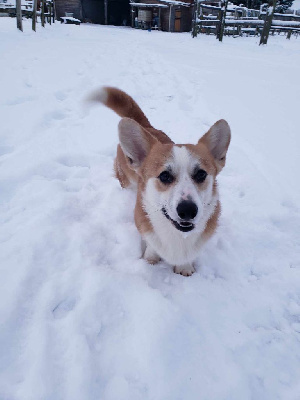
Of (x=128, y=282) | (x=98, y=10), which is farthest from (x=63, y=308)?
(x=98, y=10)

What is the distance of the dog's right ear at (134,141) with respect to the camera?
5.13 feet

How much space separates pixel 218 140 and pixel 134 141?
520 mm

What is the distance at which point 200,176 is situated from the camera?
4.83 ft

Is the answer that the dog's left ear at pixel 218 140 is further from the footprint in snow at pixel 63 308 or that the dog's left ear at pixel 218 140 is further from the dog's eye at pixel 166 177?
the footprint in snow at pixel 63 308

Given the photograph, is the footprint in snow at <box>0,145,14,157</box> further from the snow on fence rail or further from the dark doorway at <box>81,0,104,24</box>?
the dark doorway at <box>81,0,104,24</box>

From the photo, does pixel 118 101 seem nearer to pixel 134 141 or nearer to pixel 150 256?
pixel 134 141

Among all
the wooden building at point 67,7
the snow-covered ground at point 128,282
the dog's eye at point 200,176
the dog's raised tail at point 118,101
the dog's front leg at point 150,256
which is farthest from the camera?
the wooden building at point 67,7

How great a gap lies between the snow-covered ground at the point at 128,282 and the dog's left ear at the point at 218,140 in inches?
22.2

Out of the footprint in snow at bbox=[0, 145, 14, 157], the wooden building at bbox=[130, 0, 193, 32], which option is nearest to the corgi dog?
the footprint in snow at bbox=[0, 145, 14, 157]

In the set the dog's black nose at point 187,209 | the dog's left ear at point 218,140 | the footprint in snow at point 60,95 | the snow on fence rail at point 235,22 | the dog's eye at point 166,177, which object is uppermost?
the snow on fence rail at point 235,22

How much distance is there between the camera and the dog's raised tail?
2.13 metres

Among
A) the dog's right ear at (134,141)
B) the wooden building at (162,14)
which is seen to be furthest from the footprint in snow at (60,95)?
the wooden building at (162,14)

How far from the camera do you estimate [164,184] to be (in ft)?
4.81

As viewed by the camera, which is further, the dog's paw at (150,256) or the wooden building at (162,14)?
the wooden building at (162,14)
